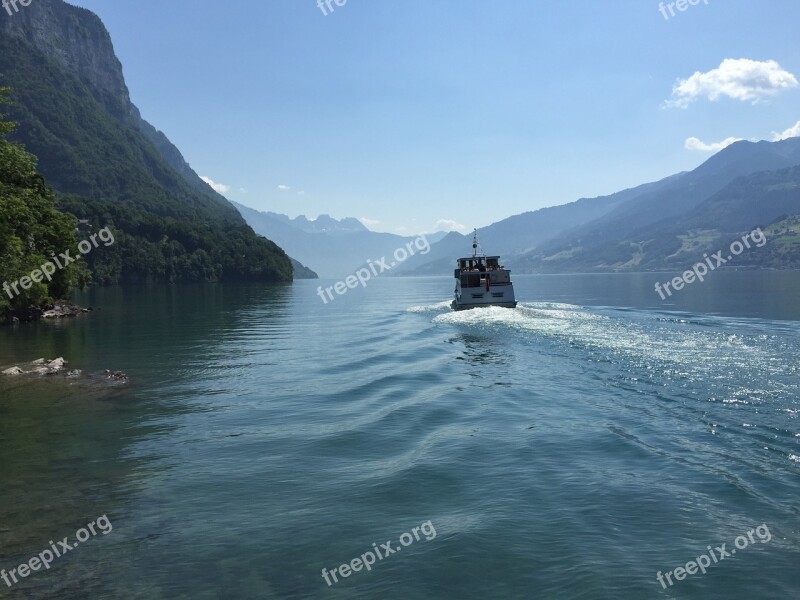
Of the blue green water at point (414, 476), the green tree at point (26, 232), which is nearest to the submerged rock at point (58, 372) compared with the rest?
the blue green water at point (414, 476)

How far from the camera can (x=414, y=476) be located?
16.1 metres

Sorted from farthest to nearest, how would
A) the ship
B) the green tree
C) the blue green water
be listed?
the ship, the green tree, the blue green water

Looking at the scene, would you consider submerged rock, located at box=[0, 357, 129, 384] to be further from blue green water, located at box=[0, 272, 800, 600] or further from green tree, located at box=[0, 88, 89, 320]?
green tree, located at box=[0, 88, 89, 320]

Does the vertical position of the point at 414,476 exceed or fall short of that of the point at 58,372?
it falls short

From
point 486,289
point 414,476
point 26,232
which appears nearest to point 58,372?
point 414,476

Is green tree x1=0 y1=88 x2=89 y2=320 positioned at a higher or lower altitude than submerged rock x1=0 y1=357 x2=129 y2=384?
higher

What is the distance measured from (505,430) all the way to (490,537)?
8734mm

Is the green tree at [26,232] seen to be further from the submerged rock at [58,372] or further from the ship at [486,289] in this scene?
the ship at [486,289]

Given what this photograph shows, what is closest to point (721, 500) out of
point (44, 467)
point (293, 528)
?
point (293, 528)

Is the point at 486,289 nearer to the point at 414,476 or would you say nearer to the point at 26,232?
the point at 414,476

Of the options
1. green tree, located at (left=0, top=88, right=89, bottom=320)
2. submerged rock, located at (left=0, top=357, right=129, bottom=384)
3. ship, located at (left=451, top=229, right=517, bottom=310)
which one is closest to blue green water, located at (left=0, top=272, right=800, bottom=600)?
submerged rock, located at (left=0, top=357, right=129, bottom=384)

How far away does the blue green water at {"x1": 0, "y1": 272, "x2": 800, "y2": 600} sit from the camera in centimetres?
1075

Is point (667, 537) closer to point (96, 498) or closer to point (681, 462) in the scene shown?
point (681, 462)

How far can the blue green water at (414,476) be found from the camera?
10750 mm
